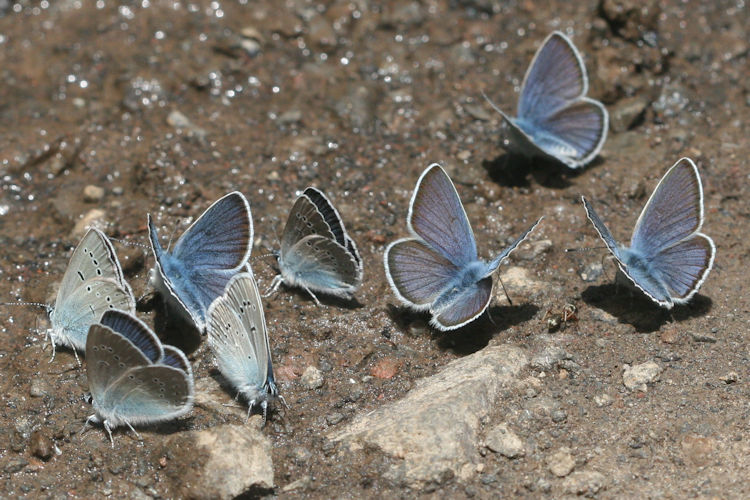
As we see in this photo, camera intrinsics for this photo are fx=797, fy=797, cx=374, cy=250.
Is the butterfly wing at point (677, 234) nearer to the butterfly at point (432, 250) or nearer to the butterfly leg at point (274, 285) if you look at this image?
the butterfly at point (432, 250)

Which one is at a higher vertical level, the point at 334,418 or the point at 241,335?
the point at 241,335

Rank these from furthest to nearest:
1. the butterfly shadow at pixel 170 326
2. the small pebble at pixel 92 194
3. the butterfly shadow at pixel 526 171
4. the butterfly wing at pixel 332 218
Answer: the butterfly shadow at pixel 526 171, the small pebble at pixel 92 194, the butterfly wing at pixel 332 218, the butterfly shadow at pixel 170 326

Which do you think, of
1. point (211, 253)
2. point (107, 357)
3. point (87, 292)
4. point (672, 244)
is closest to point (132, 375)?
point (107, 357)

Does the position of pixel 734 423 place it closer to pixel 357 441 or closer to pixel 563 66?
pixel 357 441

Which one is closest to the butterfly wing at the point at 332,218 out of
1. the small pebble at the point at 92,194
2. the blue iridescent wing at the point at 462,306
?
the blue iridescent wing at the point at 462,306

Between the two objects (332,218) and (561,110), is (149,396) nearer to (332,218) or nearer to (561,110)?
(332,218)

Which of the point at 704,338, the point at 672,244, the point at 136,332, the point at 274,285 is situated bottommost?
the point at 274,285
